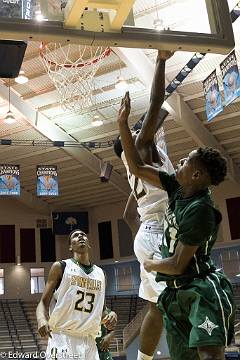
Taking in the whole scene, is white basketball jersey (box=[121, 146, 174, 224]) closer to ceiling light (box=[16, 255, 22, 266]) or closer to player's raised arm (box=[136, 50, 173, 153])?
player's raised arm (box=[136, 50, 173, 153])

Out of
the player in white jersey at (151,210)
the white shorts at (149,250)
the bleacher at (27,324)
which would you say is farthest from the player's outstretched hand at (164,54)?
the bleacher at (27,324)

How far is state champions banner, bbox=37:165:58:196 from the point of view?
15.6 m

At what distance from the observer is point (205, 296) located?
2611 mm

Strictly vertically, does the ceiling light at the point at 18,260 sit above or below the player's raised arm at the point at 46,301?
above

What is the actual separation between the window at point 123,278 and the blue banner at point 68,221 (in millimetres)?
2444

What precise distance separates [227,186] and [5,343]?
33.4ft

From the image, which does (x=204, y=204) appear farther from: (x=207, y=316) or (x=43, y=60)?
(x=43, y=60)

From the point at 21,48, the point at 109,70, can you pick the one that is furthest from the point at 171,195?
the point at 109,70

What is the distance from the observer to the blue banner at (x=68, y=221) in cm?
2328

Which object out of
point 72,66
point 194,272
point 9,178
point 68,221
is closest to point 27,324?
point 68,221

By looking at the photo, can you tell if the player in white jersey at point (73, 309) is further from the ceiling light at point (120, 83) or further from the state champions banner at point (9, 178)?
the state champions banner at point (9, 178)

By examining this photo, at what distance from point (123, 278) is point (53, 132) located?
895cm

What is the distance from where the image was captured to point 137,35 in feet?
10.6

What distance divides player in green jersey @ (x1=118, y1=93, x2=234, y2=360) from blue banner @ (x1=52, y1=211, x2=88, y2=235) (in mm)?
20556
